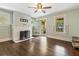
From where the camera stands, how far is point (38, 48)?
177cm

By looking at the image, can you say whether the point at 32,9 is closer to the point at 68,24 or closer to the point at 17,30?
the point at 17,30

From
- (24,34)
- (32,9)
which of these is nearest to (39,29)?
(24,34)

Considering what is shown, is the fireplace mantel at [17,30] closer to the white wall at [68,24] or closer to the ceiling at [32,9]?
the ceiling at [32,9]

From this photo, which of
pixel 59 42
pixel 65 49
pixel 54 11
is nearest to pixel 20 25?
pixel 54 11

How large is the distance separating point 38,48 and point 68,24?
730 mm

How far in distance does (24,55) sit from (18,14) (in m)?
0.76

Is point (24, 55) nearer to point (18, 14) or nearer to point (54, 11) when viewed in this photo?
point (18, 14)

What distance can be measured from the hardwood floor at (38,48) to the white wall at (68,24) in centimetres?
12

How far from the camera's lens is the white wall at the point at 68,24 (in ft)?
5.49

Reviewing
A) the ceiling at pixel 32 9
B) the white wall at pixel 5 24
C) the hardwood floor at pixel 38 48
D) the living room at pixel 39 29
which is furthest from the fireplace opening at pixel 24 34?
the ceiling at pixel 32 9

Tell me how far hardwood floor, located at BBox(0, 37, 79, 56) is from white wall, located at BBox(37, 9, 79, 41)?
0.38ft

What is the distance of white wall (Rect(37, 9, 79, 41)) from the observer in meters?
1.67

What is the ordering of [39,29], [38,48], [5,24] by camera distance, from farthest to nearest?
[39,29]
[38,48]
[5,24]

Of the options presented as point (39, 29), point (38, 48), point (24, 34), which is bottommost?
point (38, 48)
